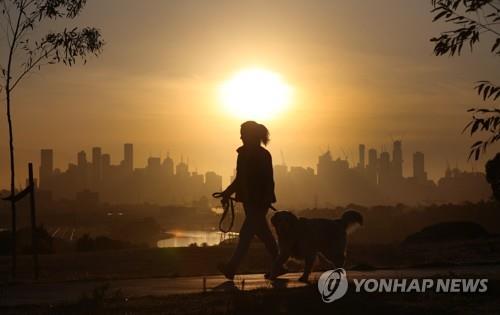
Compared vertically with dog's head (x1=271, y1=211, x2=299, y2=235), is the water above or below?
below

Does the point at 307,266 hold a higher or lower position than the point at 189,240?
higher

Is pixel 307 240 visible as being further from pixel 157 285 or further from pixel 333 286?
pixel 157 285

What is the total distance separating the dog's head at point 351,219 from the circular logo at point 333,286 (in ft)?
2.50

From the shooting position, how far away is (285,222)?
1379cm

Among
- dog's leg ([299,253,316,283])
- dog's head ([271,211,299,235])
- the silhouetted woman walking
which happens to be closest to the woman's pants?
the silhouetted woman walking

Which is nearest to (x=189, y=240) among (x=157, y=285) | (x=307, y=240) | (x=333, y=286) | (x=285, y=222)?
(x=157, y=285)

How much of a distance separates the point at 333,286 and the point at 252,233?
2.56m

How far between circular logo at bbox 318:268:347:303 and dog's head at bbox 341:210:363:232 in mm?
761

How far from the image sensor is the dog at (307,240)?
1385 cm

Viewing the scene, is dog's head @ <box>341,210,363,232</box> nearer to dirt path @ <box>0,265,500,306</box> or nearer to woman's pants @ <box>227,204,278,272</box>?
dirt path @ <box>0,265,500,306</box>

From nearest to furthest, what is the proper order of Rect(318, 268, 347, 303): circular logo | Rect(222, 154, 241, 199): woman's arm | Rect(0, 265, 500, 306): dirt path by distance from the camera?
Rect(318, 268, 347, 303): circular logo → Rect(0, 265, 500, 306): dirt path → Rect(222, 154, 241, 199): woman's arm

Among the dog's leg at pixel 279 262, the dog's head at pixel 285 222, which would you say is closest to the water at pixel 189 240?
the dog's leg at pixel 279 262

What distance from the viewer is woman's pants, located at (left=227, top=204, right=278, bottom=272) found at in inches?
566

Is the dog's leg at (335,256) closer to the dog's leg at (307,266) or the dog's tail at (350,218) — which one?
the dog's leg at (307,266)
